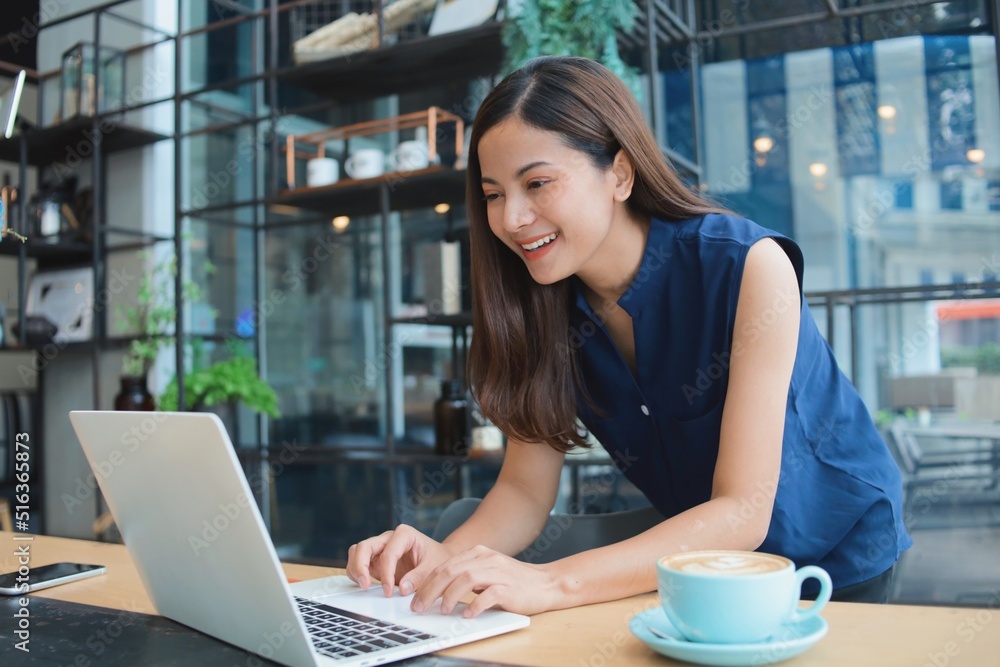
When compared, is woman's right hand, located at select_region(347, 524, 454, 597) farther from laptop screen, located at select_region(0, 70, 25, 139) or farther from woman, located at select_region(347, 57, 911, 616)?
laptop screen, located at select_region(0, 70, 25, 139)

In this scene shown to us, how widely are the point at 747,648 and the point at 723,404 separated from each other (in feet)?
1.81

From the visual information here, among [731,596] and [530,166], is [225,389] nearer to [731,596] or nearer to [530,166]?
[530,166]

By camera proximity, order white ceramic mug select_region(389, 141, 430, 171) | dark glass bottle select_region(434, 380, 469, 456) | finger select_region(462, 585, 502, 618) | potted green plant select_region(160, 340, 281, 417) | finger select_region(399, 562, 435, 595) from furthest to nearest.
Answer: potted green plant select_region(160, 340, 281, 417) → white ceramic mug select_region(389, 141, 430, 171) → dark glass bottle select_region(434, 380, 469, 456) → finger select_region(399, 562, 435, 595) → finger select_region(462, 585, 502, 618)

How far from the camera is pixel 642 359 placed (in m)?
1.29

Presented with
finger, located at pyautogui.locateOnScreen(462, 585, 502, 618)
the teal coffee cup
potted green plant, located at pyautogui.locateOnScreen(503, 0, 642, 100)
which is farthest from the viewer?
potted green plant, located at pyautogui.locateOnScreen(503, 0, 642, 100)

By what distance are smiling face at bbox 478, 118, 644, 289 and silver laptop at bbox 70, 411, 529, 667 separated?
19.5 inches

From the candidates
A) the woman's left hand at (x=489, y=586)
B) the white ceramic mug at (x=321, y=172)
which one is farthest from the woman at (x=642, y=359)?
the white ceramic mug at (x=321, y=172)

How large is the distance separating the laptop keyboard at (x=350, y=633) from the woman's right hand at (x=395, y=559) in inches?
3.9

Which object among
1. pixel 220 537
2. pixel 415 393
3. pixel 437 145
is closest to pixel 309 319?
pixel 415 393

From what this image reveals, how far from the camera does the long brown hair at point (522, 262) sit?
46.7 inches

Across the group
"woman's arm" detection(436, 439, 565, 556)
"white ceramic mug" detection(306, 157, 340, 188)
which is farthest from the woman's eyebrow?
"white ceramic mug" detection(306, 157, 340, 188)

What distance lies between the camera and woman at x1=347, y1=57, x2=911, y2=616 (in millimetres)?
1049

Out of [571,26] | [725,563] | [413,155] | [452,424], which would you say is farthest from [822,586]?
[413,155]

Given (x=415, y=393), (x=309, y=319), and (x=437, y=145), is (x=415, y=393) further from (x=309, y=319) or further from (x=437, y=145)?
(x=437, y=145)
